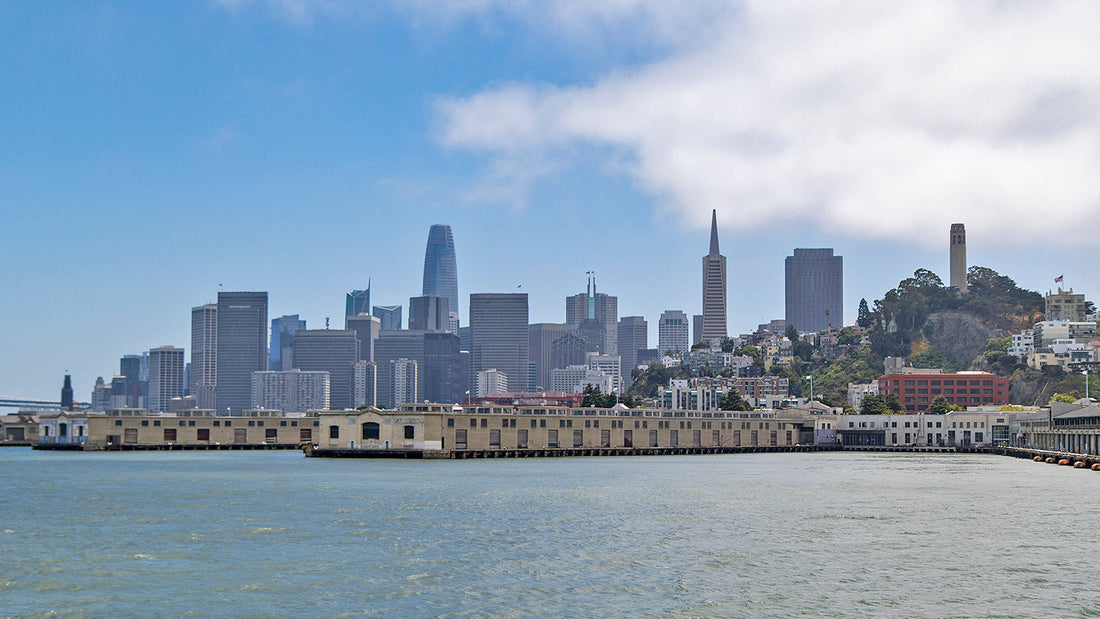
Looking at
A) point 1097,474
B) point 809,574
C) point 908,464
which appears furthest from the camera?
point 908,464

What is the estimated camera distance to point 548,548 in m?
52.3

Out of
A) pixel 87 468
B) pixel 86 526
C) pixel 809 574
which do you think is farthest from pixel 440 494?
pixel 87 468

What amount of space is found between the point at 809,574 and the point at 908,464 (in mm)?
97126

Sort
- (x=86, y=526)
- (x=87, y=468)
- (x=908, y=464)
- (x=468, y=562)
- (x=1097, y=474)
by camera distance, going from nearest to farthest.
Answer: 1. (x=468, y=562)
2. (x=86, y=526)
3. (x=1097, y=474)
4. (x=87, y=468)
5. (x=908, y=464)

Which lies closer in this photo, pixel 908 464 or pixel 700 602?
pixel 700 602

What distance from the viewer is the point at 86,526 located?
6200 cm

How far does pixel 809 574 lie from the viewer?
4512 cm

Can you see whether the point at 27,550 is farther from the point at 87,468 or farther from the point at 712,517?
the point at 87,468

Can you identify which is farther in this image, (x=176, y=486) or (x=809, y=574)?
(x=176, y=486)

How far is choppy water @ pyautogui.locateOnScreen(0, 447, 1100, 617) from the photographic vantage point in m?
40.1

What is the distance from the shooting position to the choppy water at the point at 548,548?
4009 centimetres

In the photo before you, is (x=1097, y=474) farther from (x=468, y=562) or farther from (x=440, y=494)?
(x=468, y=562)

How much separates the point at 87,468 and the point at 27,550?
242 ft

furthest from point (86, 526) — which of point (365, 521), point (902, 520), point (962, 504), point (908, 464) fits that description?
point (908, 464)
